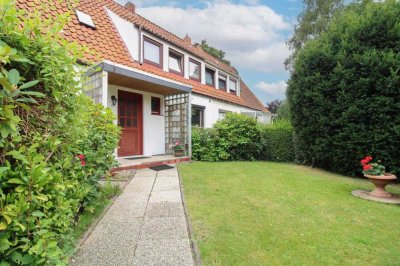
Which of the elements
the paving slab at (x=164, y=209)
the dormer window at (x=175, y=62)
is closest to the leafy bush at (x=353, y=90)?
the paving slab at (x=164, y=209)

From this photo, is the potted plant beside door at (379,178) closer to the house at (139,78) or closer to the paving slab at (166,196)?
the paving slab at (166,196)

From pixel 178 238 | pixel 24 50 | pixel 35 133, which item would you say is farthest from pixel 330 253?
pixel 24 50

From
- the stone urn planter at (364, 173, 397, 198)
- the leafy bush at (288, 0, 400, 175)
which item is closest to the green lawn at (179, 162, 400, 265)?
the stone urn planter at (364, 173, 397, 198)

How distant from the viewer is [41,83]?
154 centimetres

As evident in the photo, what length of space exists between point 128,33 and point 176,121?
3.88 m

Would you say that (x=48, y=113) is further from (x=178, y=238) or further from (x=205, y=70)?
(x=205, y=70)

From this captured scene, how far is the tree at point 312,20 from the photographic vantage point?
16.2 metres

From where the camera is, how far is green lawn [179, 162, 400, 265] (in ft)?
8.55

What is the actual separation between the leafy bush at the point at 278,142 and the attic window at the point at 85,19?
25.7ft

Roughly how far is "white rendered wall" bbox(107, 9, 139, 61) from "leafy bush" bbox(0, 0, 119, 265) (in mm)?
7879

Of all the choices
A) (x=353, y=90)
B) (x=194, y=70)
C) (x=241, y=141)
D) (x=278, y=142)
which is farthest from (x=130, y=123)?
(x=353, y=90)

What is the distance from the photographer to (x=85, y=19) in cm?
797

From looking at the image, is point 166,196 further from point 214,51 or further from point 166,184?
point 214,51

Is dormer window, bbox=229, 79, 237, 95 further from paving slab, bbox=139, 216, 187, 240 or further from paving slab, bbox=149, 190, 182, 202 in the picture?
paving slab, bbox=139, 216, 187, 240
